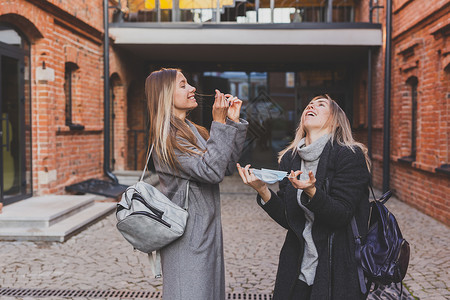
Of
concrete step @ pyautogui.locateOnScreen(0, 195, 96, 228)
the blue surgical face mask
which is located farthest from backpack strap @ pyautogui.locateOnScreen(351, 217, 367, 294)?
Answer: concrete step @ pyautogui.locateOnScreen(0, 195, 96, 228)

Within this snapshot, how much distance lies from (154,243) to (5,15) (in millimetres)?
5900

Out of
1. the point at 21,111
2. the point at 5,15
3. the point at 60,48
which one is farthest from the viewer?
the point at 60,48

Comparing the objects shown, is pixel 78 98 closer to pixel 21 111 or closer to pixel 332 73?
pixel 21 111

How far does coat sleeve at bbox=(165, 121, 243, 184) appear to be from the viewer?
2031 millimetres

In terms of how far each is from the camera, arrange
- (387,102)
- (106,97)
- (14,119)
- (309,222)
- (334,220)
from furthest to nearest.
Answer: (106,97) < (387,102) < (14,119) < (309,222) < (334,220)

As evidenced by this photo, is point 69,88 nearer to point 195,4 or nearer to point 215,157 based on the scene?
point 195,4

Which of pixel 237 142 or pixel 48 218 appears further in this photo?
pixel 48 218

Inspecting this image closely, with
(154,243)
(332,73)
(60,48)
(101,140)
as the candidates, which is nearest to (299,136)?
(154,243)

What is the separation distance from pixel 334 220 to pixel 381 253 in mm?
267

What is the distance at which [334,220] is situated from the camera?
2.10 metres

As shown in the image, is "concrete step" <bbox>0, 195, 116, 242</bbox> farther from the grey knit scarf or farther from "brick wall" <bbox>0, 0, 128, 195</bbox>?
the grey knit scarf

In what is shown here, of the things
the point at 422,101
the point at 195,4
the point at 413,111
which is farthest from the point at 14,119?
the point at 413,111

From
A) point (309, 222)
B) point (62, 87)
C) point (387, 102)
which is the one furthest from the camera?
point (387, 102)

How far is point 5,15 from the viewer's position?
6648 mm
